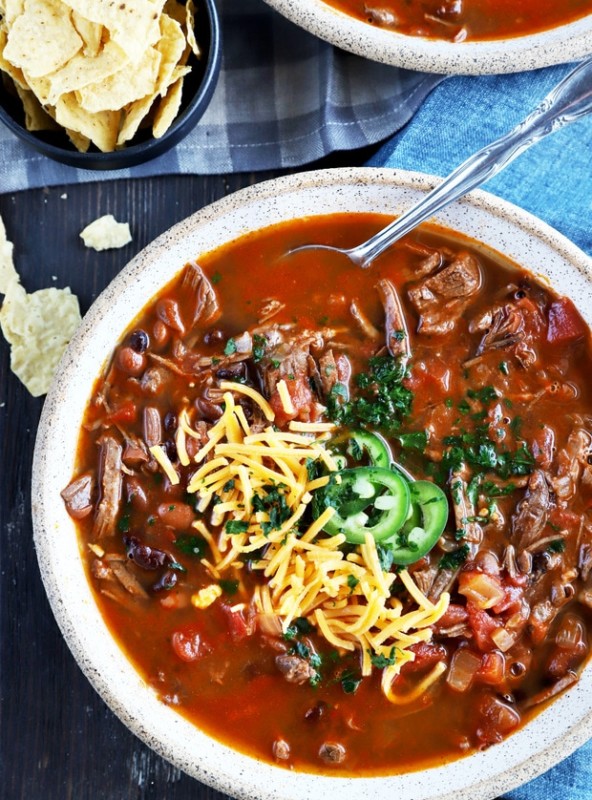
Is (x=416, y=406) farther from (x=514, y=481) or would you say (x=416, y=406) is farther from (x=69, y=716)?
(x=69, y=716)

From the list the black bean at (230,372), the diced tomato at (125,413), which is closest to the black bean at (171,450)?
the diced tomato at (125,413)

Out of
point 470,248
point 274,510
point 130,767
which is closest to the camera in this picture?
point 274,510

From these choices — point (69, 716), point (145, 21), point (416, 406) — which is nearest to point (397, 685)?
point (416, 406)

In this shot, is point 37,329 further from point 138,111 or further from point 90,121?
point 138,111

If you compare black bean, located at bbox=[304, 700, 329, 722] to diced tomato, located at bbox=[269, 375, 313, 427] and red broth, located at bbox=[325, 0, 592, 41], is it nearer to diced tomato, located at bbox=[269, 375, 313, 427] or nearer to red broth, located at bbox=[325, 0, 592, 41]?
diced tomato, located at bbox=[269, 375, 313, 427]

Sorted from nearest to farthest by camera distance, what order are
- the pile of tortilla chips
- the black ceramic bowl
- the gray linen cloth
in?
the pile of tortilla chips → the black ceramic bowl → the gray linen cloth

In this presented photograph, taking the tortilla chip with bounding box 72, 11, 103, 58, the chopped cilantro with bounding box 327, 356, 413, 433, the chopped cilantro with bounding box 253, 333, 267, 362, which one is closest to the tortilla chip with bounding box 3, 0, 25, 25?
the tortilla chip with bounding box 72, 11, 103, 58

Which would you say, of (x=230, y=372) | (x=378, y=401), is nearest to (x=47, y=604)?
(x=230, y=372)
